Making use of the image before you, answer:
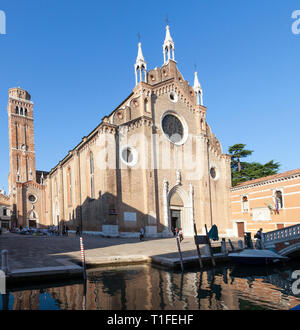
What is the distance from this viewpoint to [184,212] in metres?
31.7

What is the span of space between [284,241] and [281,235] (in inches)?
16.2

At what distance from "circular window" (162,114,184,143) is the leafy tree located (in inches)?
654

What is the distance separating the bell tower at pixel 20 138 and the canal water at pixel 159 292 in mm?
48520

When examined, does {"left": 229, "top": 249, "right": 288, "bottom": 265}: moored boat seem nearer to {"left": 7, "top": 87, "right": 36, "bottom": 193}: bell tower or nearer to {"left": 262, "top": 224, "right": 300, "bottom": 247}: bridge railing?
{"left": 262, "top": 224, "right": 300, "bottom": 247}: bridge railing

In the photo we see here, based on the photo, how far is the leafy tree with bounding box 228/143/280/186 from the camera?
1721 inches

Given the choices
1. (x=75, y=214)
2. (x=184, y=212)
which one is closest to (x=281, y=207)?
(x=184, y=212)

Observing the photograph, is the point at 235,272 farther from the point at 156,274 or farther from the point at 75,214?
the point at 75,214

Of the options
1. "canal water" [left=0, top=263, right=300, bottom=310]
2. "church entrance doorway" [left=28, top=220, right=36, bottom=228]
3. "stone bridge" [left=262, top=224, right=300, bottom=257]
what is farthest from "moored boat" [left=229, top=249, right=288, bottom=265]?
"church entrance doorway" [left=28, top=220, right=36, bottom=228]

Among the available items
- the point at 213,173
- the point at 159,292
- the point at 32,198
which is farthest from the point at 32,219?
the point at 159,292

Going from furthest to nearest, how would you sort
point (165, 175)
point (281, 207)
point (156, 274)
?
point (165, 175) → point (281, 207) → point (156, 274)

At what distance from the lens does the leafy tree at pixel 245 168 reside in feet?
143

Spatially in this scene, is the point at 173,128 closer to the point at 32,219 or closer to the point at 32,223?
the point at 32,219

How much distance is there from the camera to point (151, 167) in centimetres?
2853
